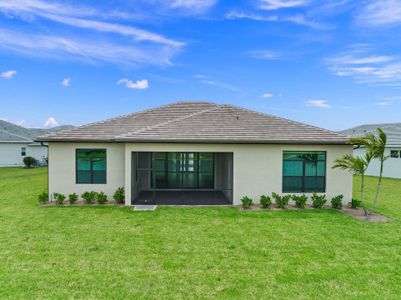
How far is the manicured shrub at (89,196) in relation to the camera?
39.6 ft

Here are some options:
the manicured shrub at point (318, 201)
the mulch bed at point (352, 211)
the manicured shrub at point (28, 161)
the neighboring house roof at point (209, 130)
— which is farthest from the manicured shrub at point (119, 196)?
the manicured shrub at point (28, 161)

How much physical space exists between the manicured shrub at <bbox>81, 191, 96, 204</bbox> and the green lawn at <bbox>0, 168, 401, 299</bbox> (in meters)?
1.30

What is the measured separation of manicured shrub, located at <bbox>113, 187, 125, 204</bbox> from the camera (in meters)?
12.1

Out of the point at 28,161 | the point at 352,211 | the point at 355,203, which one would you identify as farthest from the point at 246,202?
the point at 28,161

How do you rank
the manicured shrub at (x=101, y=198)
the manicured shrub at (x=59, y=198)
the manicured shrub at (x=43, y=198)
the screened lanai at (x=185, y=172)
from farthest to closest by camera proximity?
the screened lanai at (x=185, y=172), the manicured shrub at (x=43, y=198), the manicured shrub at (x=101, y=198), the manicured shrub at (x=59, y=198)

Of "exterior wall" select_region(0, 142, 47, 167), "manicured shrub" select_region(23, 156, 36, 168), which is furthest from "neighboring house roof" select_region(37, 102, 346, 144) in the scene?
"exterior wall" select_region(0, 142, 47, 167)

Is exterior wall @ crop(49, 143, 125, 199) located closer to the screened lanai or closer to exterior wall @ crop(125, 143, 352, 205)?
exterior wall @ crop(125, 143, 352, 205)

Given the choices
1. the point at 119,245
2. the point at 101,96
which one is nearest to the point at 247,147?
the point at 119,245

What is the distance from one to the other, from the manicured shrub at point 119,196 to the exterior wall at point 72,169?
452 mm

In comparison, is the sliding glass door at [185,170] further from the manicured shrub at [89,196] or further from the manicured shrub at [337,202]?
the manicured shrub at [337,202]

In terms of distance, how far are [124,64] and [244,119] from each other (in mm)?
14433

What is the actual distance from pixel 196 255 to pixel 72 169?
27.7ft

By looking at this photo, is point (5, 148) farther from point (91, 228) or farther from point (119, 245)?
point (119, 245)

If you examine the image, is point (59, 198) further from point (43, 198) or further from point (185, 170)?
point (185, 170)
